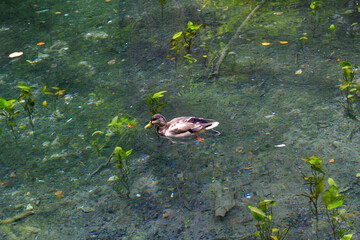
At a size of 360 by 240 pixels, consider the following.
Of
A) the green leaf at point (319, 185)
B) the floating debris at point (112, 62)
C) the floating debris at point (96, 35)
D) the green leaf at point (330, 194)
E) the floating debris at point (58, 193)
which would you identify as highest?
the green leaf at point (330, 194)

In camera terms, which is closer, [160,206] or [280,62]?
[160,206]

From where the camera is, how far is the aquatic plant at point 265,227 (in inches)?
108

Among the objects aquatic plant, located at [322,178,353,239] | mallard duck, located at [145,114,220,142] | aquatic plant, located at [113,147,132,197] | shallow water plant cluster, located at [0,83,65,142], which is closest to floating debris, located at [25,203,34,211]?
aquatic plant, located at [113,147,132,197]

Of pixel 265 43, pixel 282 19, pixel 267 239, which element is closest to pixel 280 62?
pixel 265 43

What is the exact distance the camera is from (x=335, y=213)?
3.17 m

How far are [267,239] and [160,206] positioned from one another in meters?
1.07

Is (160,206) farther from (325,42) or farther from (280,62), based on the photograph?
(325,42)

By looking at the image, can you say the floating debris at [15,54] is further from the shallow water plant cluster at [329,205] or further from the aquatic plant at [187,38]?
the shallow water plant cluster at [329,205]

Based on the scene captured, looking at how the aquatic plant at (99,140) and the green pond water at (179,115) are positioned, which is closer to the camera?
the green pond water at (179,115)

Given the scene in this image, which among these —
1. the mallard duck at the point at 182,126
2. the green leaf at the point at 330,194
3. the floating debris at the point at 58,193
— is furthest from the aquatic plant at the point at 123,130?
the green leaf at the point at 330,194

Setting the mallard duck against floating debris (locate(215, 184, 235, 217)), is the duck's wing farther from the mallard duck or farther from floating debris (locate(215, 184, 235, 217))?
floating debris (locate(215, 184, 235, 217))

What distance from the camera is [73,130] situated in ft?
15.9

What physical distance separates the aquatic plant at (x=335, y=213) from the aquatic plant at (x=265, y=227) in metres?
0.37

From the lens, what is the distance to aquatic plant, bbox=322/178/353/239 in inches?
114
